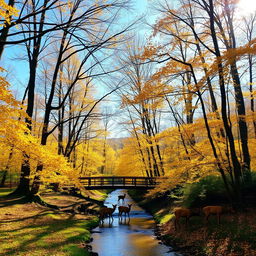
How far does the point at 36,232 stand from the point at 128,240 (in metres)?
4.01

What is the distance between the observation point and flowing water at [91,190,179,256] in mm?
8234

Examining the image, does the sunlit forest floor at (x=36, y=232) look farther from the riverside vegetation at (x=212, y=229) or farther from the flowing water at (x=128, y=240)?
the riverside vegetation at (x=212, y=229)

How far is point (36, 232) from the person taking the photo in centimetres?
850

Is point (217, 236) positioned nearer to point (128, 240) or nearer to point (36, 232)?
point (128, 240)

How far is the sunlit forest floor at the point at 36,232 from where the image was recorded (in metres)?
6.75

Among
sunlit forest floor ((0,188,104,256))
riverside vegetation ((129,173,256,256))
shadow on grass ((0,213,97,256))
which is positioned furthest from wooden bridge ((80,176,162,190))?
shadow on grass ((0,213,97,256))

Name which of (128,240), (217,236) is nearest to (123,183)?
(128,240)

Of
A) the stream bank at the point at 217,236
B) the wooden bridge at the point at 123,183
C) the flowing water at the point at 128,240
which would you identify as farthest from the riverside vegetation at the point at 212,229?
the wooden bridge at the point at 123,183

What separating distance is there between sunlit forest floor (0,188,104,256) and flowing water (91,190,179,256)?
0.74 metres

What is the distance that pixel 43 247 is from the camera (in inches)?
277

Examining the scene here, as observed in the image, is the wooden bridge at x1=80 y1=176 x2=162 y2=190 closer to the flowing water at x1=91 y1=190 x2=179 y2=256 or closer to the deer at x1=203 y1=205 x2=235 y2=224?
the flowing water at x1=91 y1=190 x2=179 y2=256

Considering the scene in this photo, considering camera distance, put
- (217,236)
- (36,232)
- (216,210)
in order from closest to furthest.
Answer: (217,236), (216,210), (36,232)

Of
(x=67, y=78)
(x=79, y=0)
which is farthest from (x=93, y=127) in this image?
(x=79, y=0)

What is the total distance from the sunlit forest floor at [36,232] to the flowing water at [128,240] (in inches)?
29.3
